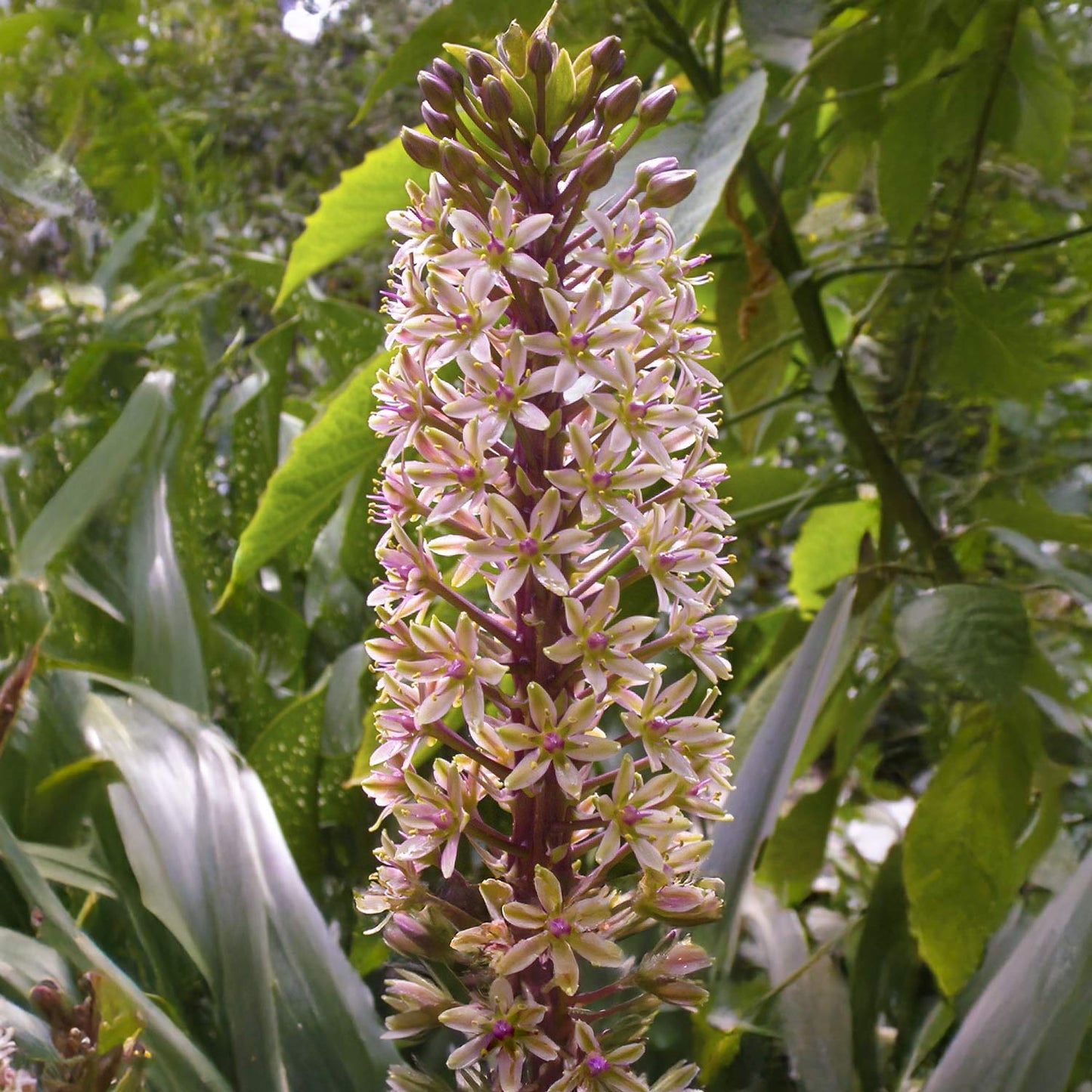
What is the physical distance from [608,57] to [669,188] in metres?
0.05

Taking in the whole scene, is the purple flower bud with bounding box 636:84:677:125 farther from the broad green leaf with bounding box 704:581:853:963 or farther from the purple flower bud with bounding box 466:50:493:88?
the broad green leaf with bounding box 704:581:853:963

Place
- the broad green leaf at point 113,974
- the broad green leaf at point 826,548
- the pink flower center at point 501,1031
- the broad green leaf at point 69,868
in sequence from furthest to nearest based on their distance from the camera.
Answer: the broad green leaf at point 826,548
the broad green leaf at point 69,868
the broad green leaf at point 113,974
the pink flower center at point 501,1031

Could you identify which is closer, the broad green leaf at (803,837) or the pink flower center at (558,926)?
the pink flower center at (558,926)

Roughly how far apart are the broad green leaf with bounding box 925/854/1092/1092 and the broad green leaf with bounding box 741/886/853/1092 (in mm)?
121

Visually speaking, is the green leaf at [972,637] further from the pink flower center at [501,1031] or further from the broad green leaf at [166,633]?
the broad green leaf at [166,633]

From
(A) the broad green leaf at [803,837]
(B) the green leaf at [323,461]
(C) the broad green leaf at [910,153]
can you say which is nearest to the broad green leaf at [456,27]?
(B) the green leaf at [323,461]

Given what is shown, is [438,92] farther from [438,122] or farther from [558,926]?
[558,926]

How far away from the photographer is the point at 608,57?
0.32 m

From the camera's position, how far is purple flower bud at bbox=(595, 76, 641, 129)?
1.07 ft

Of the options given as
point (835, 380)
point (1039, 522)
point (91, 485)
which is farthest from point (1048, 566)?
point (91, 485)

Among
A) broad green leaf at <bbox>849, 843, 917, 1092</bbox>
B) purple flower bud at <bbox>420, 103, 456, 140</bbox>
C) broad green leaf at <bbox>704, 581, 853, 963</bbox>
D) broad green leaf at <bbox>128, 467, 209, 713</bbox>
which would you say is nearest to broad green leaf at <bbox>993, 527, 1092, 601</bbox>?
broad green leaf at <bbox>704, 581, 853, 963</bbox>

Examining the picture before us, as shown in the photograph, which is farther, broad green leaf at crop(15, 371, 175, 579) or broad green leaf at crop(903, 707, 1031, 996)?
broad green leaf at crop(15, 371, 175, 579)

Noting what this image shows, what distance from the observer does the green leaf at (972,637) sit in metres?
0.49

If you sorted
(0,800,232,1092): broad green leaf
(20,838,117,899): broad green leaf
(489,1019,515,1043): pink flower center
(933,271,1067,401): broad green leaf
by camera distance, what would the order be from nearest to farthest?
1. (489,1019,515,1043): pink flower center
2. (0,800,232,1092): broad green leaf
3. (20,838,117,899): broad green leaf
4. (933,271,1067,401): broad green leaf
